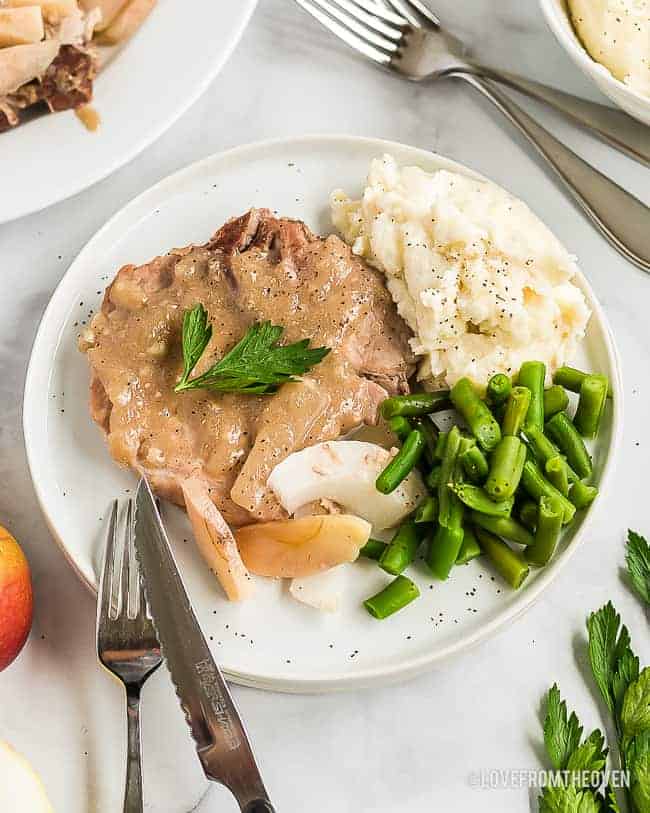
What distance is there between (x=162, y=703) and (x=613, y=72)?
2619mm

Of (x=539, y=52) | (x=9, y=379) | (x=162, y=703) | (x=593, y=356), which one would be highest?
(x=539, y=52)

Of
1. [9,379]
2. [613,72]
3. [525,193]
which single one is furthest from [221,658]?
[613,72]

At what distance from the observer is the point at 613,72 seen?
374cm

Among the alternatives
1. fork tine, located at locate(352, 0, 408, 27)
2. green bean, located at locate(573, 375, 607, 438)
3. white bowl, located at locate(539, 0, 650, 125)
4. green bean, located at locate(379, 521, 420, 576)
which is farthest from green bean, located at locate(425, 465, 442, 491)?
fork tine, located at locate(352, 0, 408, 27)

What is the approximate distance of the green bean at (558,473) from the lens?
307 cm

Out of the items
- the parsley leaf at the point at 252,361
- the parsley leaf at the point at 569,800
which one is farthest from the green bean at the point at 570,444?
the parsley leaf at the point at 569,800

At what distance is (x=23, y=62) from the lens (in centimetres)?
367

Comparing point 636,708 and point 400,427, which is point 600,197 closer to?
point 400,427

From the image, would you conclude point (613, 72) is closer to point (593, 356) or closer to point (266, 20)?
point (593, 356)

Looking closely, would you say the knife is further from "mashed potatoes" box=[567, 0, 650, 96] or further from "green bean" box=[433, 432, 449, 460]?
"mashed potatoes" box=[567, 0, 650, 96]

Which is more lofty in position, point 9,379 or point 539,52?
point 539,52

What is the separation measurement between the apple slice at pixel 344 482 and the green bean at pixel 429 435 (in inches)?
4.4

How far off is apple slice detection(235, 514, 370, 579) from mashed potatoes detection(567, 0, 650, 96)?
1911 millimetres

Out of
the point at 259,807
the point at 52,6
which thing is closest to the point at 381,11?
the point at 52,6
